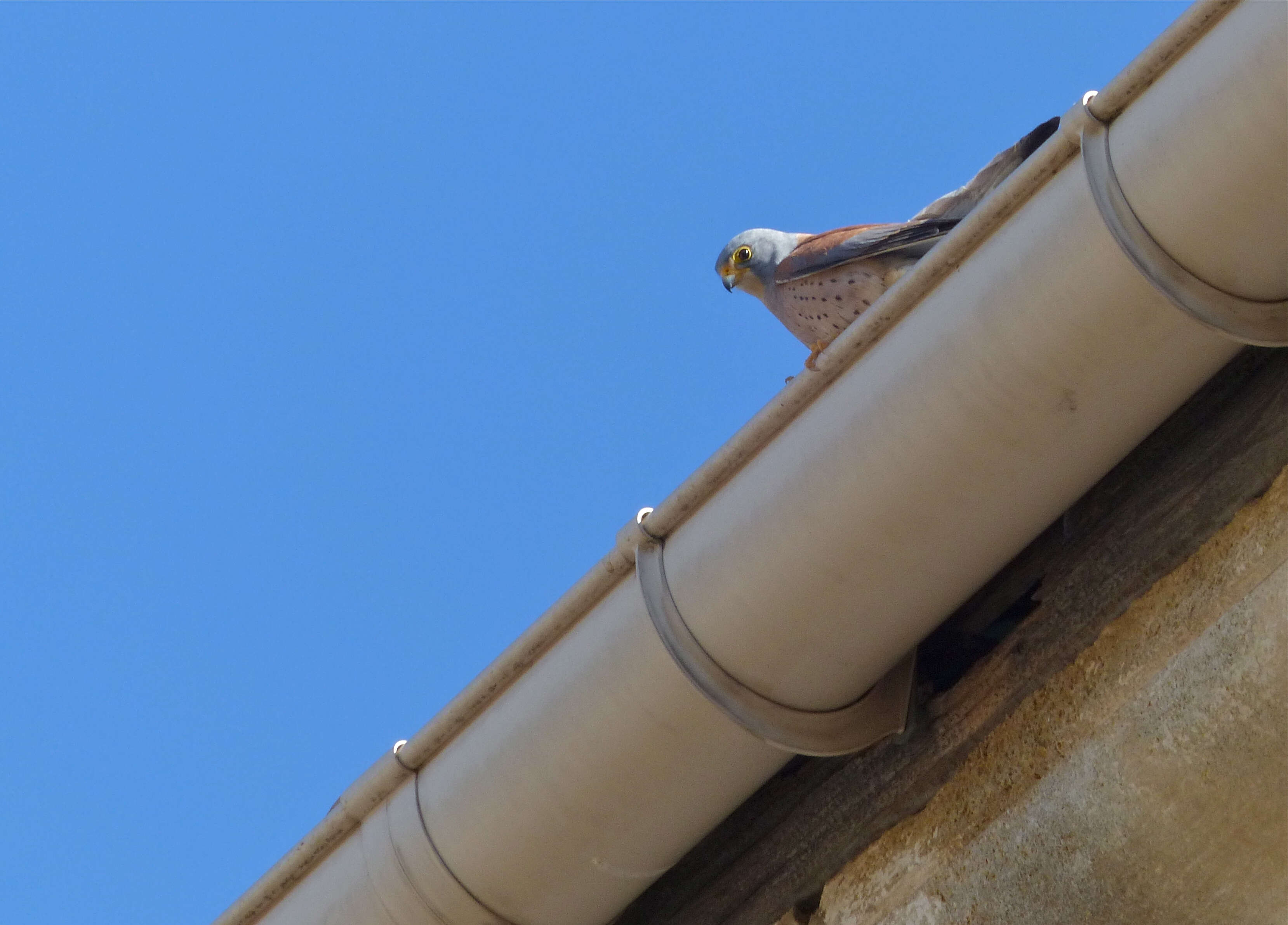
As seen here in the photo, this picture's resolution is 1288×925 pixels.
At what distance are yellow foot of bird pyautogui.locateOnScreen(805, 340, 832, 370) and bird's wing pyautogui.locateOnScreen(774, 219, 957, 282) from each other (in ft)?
0.57

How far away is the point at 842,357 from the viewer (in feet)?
6.04

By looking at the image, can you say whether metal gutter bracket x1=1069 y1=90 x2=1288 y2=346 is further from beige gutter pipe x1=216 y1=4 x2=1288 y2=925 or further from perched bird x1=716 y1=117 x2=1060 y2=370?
perched bird x1=716 y1=117 x2=1060 y2=370

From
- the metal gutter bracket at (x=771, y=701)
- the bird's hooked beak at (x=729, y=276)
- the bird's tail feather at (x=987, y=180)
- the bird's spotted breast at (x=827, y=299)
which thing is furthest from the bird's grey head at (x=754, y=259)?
the metal gutter bracket at (x=771, y=701)

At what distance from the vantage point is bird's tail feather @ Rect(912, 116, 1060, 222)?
7.72 feet

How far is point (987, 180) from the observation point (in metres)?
2.60

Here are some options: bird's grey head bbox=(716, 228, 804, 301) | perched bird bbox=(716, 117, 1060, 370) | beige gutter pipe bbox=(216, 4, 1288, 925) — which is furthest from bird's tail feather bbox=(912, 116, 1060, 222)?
bird's grey head bbox=(716, 228, 804, 301)

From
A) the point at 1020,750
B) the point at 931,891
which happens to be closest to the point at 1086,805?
the point at 1020,750

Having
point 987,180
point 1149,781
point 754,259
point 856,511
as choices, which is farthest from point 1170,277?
point 754,259

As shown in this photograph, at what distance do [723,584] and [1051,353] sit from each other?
492 mm

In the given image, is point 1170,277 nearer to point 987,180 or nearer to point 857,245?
point 987,180

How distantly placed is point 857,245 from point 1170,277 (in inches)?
68.4

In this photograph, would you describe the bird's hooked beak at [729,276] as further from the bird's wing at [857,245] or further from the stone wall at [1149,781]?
the stone wall at [1149,781]

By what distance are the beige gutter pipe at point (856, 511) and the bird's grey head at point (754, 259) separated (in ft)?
7.44

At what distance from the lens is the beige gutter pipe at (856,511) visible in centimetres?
162
